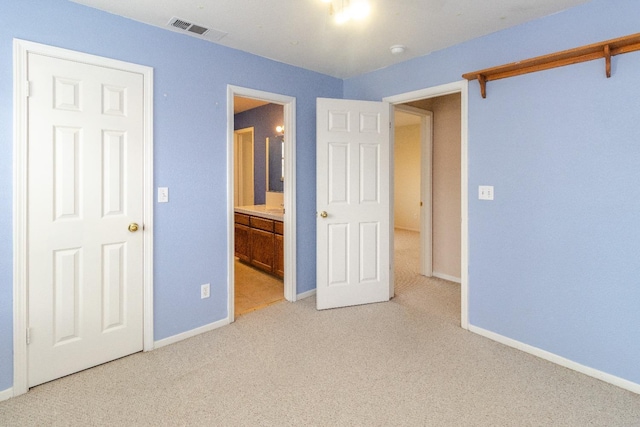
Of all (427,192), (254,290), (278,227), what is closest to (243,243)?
(278,227)

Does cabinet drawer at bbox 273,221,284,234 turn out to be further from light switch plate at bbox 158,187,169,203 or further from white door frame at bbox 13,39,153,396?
white door frame at bbox 13,39,153,396

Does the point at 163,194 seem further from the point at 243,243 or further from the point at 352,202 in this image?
the point at 243,243

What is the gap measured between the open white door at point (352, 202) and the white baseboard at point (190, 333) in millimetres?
938

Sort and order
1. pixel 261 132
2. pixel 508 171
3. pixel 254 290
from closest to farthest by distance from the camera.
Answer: pixel 508 171, pixel 254 290, pixel 261 132

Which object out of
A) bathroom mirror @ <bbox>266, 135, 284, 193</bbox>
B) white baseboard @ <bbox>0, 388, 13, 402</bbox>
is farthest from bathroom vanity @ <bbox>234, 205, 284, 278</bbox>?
white baseboard @ <bbox>0, 388, 13, 402</bbox>

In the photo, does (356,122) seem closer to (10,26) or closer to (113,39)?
(113,39)

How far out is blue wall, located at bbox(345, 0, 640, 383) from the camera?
220 cm

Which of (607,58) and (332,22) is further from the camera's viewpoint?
(332,22)

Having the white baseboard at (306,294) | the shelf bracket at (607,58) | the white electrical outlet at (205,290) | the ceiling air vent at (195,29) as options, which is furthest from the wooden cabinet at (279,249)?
the shelf bracket at (607,58)

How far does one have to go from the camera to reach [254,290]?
4082 millimetres

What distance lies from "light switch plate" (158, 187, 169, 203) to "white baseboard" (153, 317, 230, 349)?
107 centimetres

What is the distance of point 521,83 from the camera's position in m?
2.63

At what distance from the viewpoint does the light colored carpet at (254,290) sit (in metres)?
3.62

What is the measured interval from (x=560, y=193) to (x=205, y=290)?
A: 2798 millimetres
